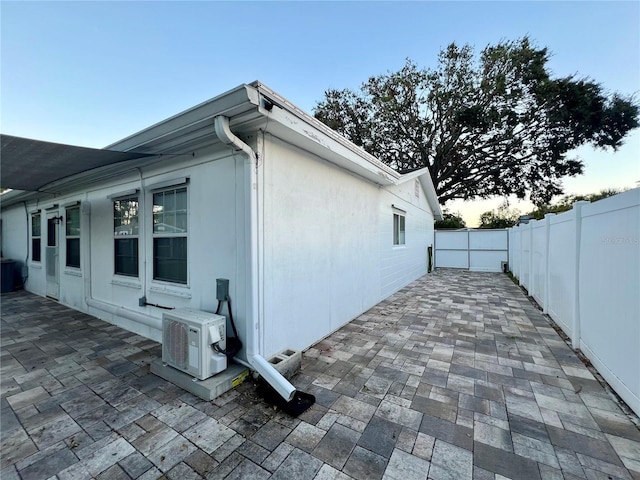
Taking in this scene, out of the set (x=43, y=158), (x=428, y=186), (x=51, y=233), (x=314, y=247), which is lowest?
(x=314, y=247)

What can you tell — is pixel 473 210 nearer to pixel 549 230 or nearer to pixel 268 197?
pixel 549 230

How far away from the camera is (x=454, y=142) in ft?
55.6

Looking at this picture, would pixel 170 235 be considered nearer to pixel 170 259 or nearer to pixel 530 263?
pixel 170 259

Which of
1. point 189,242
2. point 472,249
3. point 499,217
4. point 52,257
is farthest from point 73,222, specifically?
point 499,217

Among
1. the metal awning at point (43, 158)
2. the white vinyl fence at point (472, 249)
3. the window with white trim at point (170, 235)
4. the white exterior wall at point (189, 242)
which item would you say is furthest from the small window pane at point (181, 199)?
the white vinyl fence at point (472, 249)

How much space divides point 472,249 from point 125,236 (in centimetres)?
1363

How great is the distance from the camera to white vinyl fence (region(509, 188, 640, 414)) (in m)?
2.30

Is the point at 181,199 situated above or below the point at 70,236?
above

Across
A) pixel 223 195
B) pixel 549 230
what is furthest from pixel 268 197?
pixel 549 230

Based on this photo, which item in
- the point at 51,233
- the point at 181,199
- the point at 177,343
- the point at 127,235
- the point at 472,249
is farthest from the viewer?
the point at 472,249

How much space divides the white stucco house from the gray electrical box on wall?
65 millimetres

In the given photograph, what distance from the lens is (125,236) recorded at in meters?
4.29

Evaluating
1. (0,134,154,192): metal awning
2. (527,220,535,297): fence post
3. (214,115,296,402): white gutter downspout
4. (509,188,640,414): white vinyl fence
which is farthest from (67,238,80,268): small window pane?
(527,220,535,297): fence post

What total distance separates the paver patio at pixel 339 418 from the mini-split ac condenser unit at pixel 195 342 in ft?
0.87
